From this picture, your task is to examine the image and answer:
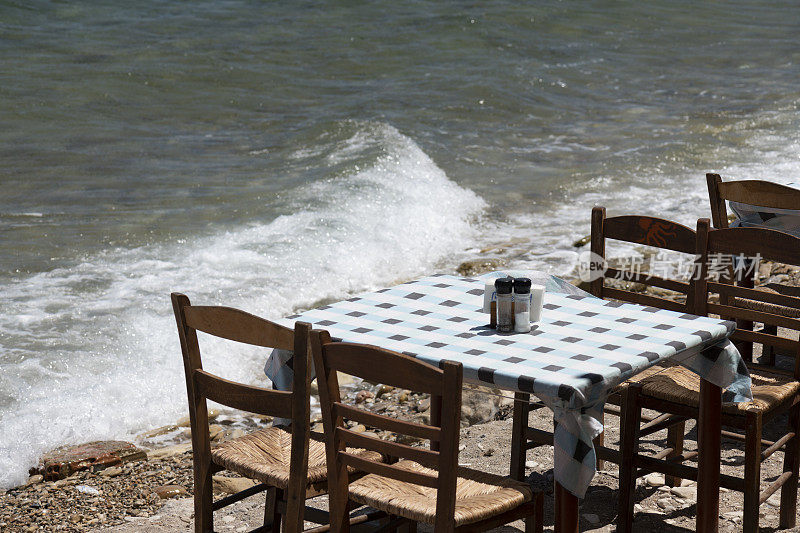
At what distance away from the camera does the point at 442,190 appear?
32.2ft

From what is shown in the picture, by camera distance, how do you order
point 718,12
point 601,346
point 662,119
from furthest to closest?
1. point 718,12
2. point 662,119
3. point 601,346

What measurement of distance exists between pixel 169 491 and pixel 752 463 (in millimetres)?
2334

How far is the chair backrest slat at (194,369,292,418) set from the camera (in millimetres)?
2680

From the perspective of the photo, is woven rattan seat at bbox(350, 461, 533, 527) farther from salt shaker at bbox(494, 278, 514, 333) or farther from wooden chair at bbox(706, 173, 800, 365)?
wooden chair at bbox(706, 173, 800, 365)

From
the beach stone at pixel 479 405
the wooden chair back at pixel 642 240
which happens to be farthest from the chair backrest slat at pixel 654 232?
the beach stone at pixel 479 405

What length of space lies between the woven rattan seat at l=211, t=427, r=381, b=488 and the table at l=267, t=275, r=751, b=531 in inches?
14.9

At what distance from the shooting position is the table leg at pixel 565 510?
2.67 metres

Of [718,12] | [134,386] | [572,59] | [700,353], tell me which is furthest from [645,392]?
[718,12]

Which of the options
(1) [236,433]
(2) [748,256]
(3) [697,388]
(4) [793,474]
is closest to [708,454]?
(3) [697,388]

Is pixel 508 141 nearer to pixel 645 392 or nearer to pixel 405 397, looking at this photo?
pixel 405 397

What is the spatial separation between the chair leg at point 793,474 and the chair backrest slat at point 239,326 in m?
1.84

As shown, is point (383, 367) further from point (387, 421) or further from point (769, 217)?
point (769, 217)

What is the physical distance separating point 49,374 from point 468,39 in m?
13.7

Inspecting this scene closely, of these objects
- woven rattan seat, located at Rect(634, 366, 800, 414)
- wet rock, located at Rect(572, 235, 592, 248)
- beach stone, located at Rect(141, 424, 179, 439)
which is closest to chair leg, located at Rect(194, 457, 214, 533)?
woven rattan seat, located at Rect(634, 366, 800, 414)
